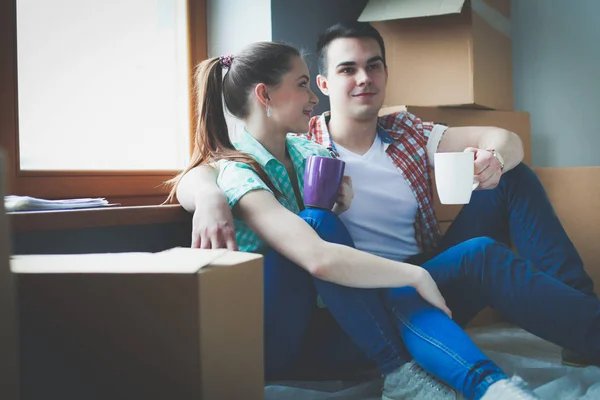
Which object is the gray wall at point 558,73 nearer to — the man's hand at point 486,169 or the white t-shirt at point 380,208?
the white t-shirt at point 380,208

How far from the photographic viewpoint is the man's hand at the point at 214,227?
1072mm

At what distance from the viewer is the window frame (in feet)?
4.49

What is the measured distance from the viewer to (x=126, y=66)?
1.74m

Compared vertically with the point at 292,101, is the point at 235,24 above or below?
above

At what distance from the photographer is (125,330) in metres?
0.73

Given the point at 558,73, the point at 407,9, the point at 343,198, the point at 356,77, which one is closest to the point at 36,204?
the point at 343,198

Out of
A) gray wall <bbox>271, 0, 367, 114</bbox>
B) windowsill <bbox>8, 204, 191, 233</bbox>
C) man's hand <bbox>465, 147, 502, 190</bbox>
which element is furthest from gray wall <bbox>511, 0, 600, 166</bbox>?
windowsill <bbox>8, 204, 191, 233</bbox>

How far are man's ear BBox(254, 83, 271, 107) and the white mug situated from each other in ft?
1.37

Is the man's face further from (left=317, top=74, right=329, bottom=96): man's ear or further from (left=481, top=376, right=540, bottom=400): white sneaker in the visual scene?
(left=481, top=376, right=540, bottom=400): white sneaker

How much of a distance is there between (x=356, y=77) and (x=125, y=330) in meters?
1.08

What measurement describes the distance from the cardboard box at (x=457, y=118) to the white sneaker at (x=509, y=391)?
897mm

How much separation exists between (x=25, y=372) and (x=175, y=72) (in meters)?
1.27

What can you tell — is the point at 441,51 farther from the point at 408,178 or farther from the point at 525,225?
the point at 525,225

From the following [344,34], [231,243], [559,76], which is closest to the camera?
[231,243]
